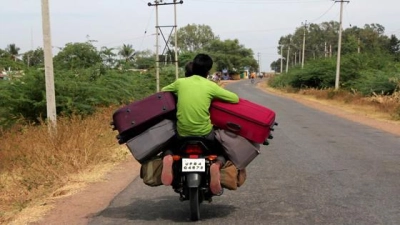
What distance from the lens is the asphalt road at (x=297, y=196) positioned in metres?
5.62

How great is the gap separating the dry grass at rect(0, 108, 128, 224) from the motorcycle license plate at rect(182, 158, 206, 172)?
90.8 inches

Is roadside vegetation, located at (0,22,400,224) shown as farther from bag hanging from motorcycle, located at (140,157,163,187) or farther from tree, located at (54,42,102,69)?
bag hanging from motorcycle, located at (140,157,163,187)

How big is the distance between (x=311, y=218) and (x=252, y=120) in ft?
4.33

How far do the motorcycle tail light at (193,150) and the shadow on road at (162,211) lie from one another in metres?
0.80

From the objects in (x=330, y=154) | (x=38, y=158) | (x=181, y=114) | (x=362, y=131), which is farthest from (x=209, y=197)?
(x=362, y=131)

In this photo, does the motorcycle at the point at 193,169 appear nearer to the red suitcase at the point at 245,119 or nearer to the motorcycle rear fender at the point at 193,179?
the motorcycle rear fender at the point at 193,179

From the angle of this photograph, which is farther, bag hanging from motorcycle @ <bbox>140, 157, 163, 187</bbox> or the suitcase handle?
bag hanging from motorcycle @ <bbox>140, 157, 163, 187</bbox>

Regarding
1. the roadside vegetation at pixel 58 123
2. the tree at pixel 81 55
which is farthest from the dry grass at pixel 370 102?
the tree at pixel 81 55

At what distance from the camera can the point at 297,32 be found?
130 m

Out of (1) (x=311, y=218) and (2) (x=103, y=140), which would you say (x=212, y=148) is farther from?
(2) (x=103, y=140)

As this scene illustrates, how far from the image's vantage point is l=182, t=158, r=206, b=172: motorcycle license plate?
5328 mm

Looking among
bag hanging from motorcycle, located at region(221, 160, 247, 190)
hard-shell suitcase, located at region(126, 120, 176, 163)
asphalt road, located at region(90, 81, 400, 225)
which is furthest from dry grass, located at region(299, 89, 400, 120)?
hard-shell suitcase, located at region(126, 120, 176, 163)

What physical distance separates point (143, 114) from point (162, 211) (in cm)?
138

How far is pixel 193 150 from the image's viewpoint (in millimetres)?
5441
